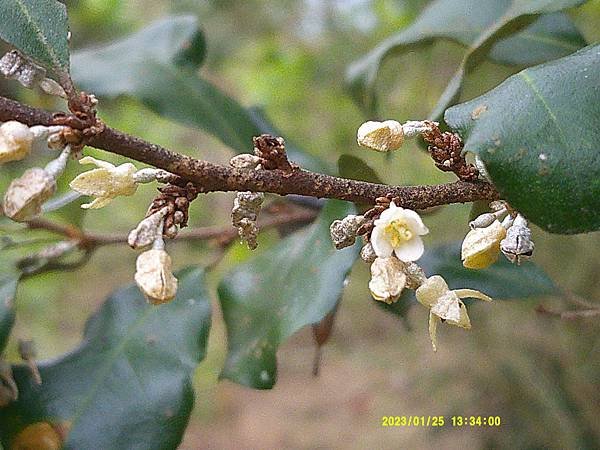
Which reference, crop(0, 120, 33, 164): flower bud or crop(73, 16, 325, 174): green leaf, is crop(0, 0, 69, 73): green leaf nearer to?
crop(0, 120, 33, 164): flower bud

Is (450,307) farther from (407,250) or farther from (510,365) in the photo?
(510,365)

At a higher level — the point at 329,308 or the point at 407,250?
the point at 407,250

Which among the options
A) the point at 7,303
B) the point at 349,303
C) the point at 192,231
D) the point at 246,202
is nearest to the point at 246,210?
the point at 246,202

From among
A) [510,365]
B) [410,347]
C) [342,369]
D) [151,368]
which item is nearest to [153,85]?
[151,368]

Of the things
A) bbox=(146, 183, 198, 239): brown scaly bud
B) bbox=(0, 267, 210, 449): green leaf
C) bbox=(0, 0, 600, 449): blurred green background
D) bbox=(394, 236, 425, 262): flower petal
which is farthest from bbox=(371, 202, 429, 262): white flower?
bbox=(0, 0, 600, 449): blurred green background

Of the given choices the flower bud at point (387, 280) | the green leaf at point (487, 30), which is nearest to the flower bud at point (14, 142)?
the flower bud at point (387, 280)

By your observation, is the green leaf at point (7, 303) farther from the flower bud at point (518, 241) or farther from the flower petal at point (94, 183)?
the flower bud at point (518, 241)
